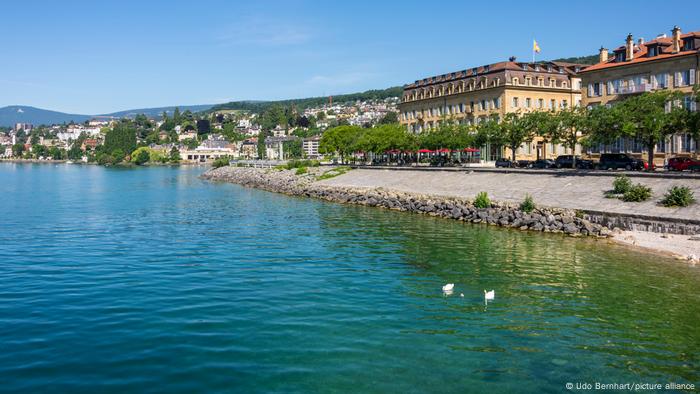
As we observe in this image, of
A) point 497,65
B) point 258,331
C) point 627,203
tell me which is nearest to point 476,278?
point 258,331

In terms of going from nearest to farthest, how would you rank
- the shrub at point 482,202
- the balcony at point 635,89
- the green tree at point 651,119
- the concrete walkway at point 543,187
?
1. the concrete walkway at point 543,187
2. the shrub at point 482,202
3. the green tree at point 651,119
4. the balcony at point 635,89

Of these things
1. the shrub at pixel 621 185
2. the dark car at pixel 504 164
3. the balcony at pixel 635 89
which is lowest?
the shrub at pixel 621 185

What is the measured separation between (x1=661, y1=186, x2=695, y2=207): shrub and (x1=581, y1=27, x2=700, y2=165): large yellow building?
22.0 m

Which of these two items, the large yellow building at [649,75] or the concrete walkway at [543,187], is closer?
the concrete walkway at [543,187]

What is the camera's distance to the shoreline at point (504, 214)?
33.7 m

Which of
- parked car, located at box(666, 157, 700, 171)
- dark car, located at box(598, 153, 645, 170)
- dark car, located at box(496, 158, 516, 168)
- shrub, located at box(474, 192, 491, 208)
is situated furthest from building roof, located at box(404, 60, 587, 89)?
shrub, located at box(474, 192, 491, 208)

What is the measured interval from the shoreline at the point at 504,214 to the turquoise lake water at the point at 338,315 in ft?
6.45

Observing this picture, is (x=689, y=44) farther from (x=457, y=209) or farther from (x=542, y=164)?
(x=457, y=209)

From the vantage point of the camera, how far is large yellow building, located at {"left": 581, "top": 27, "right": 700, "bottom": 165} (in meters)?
63.6

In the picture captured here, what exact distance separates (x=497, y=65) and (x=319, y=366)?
291ft

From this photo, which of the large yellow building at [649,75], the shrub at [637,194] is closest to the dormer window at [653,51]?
the large yellow building at [649,75]

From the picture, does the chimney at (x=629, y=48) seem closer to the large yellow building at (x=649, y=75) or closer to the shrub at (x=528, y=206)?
the large yellow building at (x=649, y=75)

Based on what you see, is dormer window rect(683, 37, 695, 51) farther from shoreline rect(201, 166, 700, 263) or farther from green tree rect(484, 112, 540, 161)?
shoreline rect(201, 166, 700, 263)

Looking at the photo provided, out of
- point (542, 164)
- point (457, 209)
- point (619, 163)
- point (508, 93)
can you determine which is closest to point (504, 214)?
point (457, 209)
